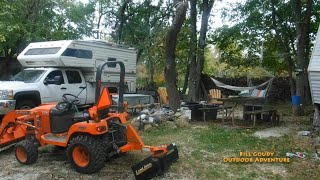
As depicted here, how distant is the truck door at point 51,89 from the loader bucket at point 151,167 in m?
5.23

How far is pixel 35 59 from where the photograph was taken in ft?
31.0

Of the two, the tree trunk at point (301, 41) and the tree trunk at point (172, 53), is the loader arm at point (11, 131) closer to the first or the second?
the tree trunk at point (172, 53)

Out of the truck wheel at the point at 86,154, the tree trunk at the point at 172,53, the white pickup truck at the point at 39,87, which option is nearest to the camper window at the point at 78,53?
the white pickup truck at the point at 39,87

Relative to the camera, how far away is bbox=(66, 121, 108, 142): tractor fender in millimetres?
4531

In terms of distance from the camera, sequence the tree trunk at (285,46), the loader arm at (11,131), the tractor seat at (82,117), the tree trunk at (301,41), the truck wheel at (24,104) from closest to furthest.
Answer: the tractor seat at (82,117) < the loader arm at (11,131) < the truck wheel at (24,104) < the tree trunk at (301,41) < the tree trunk at (285,46)

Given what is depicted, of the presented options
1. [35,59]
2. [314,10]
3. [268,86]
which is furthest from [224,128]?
[314,10]

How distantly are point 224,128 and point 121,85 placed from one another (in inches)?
161

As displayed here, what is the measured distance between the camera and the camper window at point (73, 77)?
965 centimetres

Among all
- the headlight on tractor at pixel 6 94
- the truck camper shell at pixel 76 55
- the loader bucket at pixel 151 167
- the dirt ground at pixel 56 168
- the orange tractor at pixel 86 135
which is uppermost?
the truck camper shell at pixel 76 55

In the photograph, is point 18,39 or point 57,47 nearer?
point 57,47

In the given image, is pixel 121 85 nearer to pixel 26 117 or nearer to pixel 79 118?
pixel 79 118

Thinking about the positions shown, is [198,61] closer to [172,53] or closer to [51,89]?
[172,53]

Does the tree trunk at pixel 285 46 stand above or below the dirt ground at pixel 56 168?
above

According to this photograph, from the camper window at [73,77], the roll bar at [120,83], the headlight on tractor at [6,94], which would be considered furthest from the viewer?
the camper window at [73,77]
